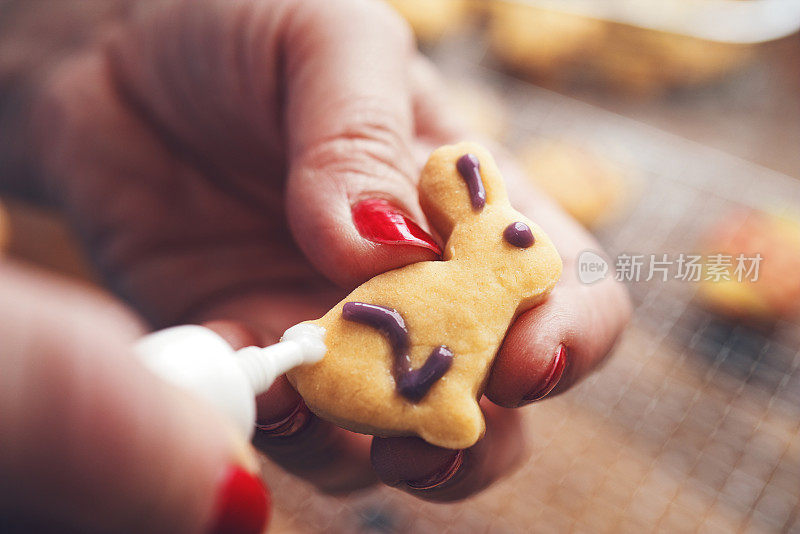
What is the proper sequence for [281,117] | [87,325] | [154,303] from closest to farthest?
[87,325] < [281,117] < [154,303]

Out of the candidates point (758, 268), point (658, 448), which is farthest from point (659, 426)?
point (758, 268)

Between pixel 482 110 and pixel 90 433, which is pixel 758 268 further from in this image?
pixel 90 433

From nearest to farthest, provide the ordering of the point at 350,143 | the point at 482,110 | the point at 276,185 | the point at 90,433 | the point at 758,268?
the point at 90,433 < the point at 350,143 < the point at 276,185 < the point at 758,268 < the point at 482,110

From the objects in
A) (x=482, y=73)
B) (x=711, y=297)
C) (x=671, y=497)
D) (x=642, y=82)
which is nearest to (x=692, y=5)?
(x=642, y=82)

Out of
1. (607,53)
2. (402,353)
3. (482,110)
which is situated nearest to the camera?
(402,353)

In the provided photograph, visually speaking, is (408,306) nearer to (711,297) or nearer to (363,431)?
(363,431)

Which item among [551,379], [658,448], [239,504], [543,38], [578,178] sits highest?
[239,504]

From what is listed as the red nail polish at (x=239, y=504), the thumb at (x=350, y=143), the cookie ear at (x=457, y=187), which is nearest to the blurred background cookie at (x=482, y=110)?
the thumb at (x=350, y=143)
